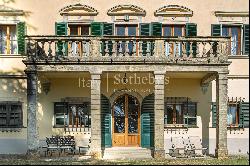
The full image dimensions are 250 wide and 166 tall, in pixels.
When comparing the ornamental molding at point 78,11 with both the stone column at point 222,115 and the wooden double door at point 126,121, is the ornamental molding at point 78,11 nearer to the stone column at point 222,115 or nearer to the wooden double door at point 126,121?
the wooden double door at point 126,121

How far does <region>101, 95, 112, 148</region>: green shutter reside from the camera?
18.4 meters

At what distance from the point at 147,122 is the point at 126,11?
5583 mm

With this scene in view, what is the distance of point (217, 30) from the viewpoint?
18.5 meters

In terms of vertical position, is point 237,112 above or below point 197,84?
below

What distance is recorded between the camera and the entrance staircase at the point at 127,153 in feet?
54.2

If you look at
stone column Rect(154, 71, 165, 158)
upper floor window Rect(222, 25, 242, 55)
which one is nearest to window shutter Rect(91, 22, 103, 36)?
stone column Rect(154, 71, 165, 158)

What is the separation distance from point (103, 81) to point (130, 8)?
3857 millimetres

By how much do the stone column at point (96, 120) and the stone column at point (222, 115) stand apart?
5.02m

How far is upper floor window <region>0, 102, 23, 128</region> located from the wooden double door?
4.58 metres

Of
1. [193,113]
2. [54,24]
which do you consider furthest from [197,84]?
[54,24]

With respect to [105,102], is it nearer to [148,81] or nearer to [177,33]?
[148,81]

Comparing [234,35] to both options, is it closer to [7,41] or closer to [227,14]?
[227,14]

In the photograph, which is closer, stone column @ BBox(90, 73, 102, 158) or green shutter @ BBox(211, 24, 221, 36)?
stone column @ BBox(90, 73, 102, 158)

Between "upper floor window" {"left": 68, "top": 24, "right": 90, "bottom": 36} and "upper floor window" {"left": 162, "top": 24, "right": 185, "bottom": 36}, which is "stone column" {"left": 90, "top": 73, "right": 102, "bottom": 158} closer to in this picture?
"upper floor window" {"left": 68, "top": 24, "right": 90, "bottom": 36}
